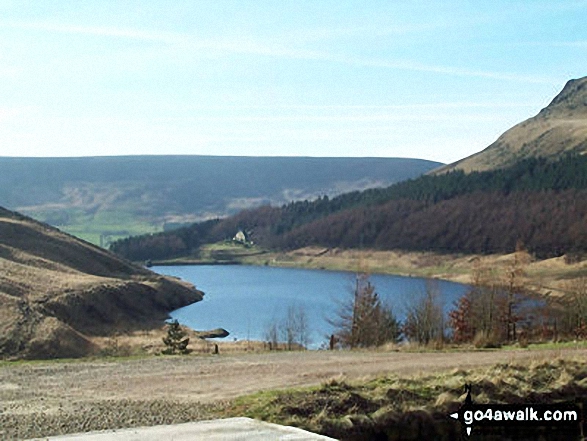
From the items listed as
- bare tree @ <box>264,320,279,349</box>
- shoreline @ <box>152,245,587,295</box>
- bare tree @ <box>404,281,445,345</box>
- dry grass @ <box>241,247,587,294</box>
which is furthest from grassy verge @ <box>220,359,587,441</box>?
dry grass @ <box>241,247,587,294</box>

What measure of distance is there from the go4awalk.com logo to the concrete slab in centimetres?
349

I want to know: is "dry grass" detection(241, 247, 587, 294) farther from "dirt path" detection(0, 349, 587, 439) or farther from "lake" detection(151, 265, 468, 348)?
"dirt path" detection(0, 349, 587, 439)

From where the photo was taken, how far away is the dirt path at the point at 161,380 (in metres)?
16.5

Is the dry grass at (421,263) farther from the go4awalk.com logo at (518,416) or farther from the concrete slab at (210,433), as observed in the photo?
the concrete slab at (210,433)

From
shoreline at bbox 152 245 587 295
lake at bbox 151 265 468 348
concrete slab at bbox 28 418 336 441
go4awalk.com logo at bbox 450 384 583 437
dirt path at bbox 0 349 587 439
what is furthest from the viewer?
shoreline at bbox 152 245 587 295

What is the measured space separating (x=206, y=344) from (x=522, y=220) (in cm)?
Answer: 11273

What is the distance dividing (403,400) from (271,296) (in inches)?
2916

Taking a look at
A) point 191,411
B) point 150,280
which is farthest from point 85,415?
point 150,280

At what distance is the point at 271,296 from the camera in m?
92.7

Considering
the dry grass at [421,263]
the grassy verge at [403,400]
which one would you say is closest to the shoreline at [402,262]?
the dry grass at [421,263]

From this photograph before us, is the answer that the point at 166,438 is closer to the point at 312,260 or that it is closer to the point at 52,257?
the point at 52,257

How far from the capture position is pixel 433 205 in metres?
179

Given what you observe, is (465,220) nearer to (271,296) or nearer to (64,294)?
(271,296)

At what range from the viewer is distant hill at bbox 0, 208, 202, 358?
46500mm
